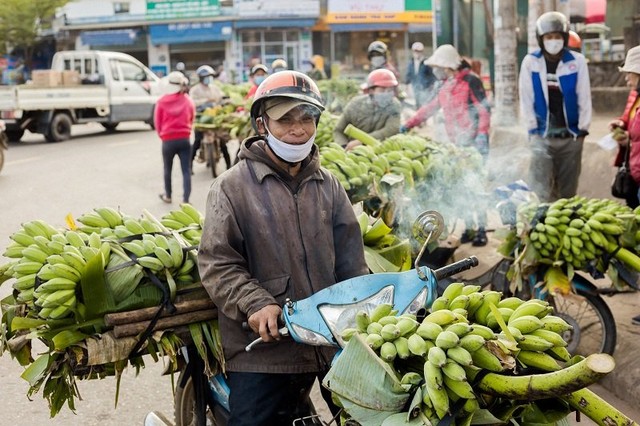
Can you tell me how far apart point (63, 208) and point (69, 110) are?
10.7 metres

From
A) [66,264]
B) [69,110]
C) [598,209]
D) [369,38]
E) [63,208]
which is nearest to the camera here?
[66,264]

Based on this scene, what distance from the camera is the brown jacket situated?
304cm

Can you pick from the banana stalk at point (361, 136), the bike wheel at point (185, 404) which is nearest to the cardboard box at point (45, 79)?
the banana stalk at point (361, 136)

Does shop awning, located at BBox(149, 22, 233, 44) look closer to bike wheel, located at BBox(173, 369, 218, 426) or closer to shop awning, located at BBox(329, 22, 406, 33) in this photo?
shop awning, located at BBox(329, 22, 406, 33)

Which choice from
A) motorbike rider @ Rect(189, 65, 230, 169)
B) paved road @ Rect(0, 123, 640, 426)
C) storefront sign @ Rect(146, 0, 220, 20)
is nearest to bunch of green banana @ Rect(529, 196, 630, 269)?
paved road @ Rect(0, 123, 640, 426)

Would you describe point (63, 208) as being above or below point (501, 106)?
below

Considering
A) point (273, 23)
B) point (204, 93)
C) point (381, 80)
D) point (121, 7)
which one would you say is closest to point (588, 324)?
point (381, 80)

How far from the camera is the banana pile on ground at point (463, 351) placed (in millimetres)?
2227

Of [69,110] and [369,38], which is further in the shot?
[369,38]

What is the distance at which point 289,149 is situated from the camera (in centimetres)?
312

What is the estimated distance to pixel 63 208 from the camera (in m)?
11.6

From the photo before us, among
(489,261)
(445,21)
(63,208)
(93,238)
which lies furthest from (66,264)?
(445,21)

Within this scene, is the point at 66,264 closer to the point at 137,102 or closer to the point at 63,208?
the point at 63,208

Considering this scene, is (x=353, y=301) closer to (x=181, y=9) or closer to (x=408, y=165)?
(x=408, y=165)
